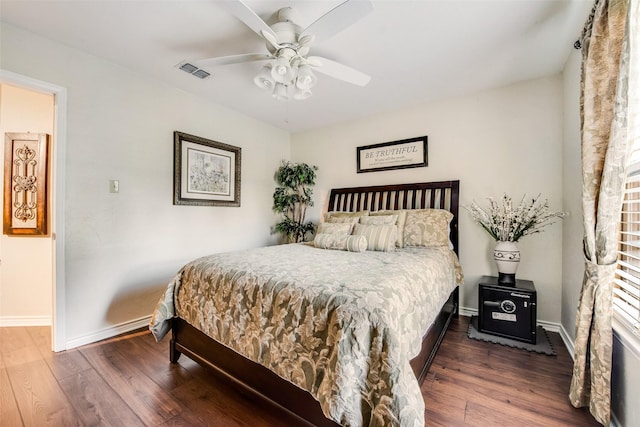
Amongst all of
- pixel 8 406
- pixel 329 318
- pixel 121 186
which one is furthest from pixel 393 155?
pixel 8 406

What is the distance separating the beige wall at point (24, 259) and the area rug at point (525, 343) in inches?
167

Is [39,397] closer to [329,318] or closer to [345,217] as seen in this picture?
[329,318]

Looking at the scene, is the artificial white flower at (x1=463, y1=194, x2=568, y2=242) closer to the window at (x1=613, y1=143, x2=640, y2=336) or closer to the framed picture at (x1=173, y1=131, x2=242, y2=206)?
the window at (x1=613, y1=143, x2=640, y2=336)

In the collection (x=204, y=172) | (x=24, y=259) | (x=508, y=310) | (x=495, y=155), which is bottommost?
(x=508, y=310)

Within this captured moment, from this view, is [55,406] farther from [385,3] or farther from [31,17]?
[385,3]

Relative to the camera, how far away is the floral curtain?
1309mm

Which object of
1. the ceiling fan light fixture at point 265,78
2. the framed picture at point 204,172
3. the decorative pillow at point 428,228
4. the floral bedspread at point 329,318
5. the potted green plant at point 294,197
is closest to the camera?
the floral bedspread at point 329,318

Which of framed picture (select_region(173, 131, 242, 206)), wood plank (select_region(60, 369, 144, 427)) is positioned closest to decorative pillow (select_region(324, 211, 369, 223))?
framed picture (select_region(173, 131, 242, 206))

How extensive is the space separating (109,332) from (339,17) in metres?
3.17

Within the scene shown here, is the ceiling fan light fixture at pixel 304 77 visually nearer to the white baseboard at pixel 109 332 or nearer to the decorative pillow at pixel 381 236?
the decorative pillow at pixel 381 236

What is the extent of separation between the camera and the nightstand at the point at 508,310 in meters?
2.28

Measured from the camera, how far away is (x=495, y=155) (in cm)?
289

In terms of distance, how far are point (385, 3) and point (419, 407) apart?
7.47 feet

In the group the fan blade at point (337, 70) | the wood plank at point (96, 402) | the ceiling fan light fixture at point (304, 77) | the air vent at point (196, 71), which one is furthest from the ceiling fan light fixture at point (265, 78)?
the wood plank at point (96, 402)
